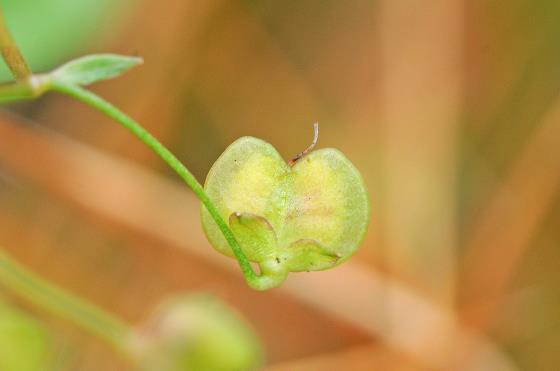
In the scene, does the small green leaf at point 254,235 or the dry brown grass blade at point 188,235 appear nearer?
the small green leaf at point 254,235

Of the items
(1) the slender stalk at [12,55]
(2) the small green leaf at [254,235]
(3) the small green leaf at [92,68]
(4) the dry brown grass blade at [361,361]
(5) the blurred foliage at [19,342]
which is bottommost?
(2) the small green leaf at [254,235]

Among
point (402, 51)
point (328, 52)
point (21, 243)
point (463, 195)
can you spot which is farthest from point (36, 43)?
point (463, 195)

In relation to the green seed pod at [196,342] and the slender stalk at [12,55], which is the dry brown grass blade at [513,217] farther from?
the slender stalk at [12,55]

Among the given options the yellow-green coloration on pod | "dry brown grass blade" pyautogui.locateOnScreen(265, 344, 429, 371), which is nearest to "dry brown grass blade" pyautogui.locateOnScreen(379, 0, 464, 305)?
"dry brown grass blade" pyautogui.locateOnScreen(265, 344, 429, 371)

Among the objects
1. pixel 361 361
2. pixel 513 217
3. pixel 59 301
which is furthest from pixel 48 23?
pixel 513 217

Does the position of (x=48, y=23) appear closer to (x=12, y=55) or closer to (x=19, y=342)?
(x=19, y=342)

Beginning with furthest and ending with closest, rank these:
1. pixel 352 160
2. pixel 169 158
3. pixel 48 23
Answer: pixel 352 160 → pixel 48 23 → pixel 169 158

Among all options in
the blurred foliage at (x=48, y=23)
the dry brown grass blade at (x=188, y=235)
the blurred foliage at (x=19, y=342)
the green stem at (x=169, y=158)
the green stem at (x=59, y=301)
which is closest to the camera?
the green stem at (x=169, y=158)

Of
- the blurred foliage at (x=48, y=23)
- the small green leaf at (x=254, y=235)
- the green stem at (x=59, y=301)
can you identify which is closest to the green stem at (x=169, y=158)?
the small green leaf at (x=254, y=235)

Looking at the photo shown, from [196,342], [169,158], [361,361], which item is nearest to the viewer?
[169,158]
